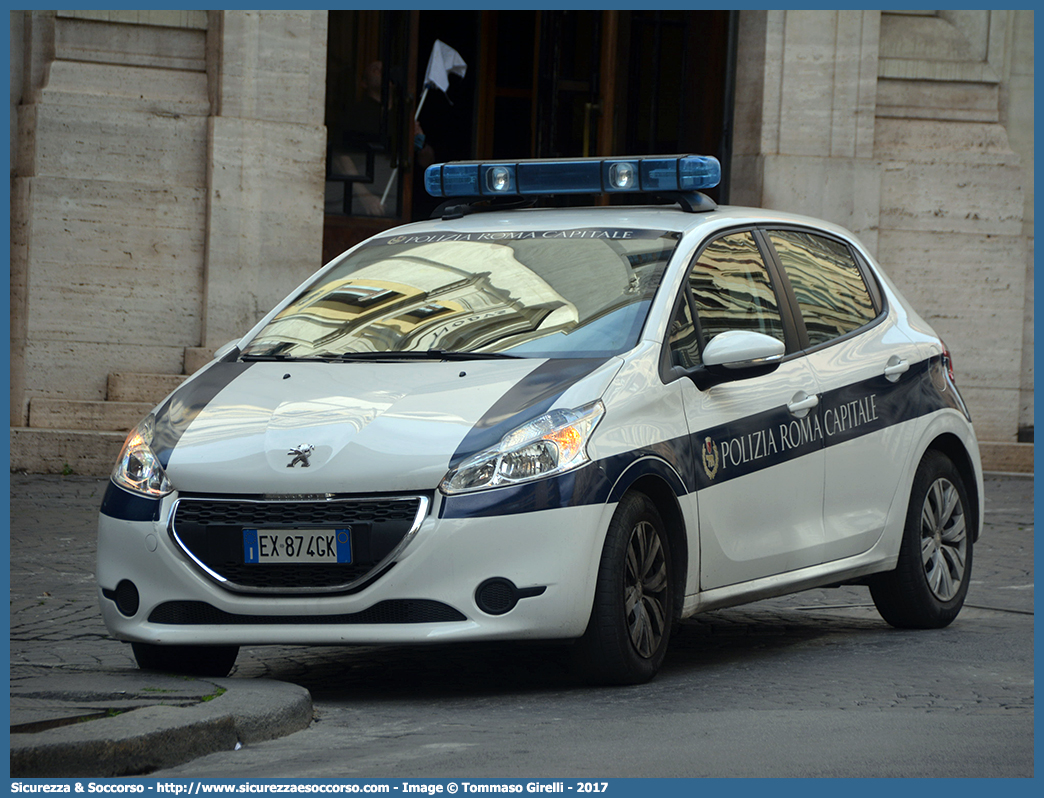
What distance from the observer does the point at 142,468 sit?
5.54 meters

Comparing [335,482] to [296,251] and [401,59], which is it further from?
[401,59]

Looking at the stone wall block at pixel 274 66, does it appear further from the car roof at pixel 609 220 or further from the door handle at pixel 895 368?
the door handle at pixel 895 368

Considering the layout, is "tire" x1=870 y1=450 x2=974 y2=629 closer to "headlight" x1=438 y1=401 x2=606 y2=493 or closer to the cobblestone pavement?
the cobblestone pavement

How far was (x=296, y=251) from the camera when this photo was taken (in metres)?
13.6

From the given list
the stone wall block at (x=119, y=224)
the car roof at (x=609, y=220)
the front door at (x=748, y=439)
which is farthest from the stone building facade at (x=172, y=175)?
the front door at (x=748, y=439)

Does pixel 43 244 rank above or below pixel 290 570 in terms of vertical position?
above

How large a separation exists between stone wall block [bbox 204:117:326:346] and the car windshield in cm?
679

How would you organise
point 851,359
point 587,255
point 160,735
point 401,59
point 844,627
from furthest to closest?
point 401,59, point 844,627, point 851,359, point 587,255, point 160,735

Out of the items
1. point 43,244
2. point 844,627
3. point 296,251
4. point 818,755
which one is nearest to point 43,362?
point 43,244

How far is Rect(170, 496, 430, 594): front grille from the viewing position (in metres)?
5.16

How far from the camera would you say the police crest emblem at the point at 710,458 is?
586cm

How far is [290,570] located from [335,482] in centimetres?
32

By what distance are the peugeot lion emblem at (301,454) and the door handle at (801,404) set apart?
1.97m

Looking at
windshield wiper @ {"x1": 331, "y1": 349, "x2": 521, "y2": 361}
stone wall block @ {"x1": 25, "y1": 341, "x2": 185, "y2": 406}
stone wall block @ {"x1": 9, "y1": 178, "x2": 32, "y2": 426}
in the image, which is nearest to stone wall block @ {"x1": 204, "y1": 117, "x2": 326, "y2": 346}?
stone wall block @ {"x1": 25, "y1": 341, "x2": 185, "y2": 406}
